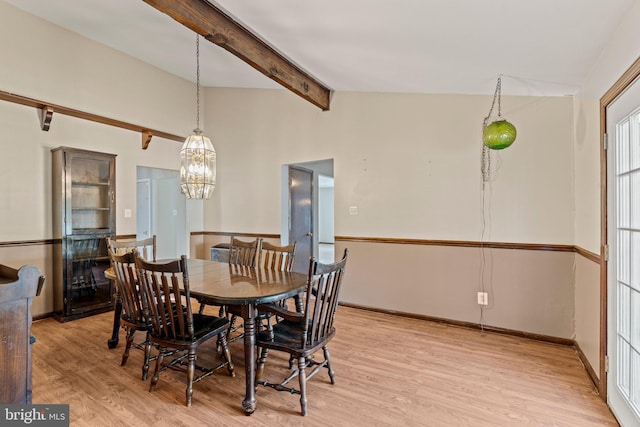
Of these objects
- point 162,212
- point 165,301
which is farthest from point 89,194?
point 165,301

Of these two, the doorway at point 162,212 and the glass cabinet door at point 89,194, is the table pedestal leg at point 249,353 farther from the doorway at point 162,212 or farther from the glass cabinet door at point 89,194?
the doorway at point 162,212

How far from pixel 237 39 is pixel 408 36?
4.77 ft

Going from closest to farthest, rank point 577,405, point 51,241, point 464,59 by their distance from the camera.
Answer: point 577,405 → point 464,59 → point 51,241

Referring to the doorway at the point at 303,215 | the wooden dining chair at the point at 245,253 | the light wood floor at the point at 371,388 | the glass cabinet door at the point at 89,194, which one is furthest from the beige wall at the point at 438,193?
the glass cabinet door at the point at 89,194

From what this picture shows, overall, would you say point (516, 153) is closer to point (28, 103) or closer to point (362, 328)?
point (362, 328)

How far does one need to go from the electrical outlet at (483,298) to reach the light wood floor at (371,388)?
1.16 feet

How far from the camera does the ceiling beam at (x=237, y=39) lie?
8.05 ft

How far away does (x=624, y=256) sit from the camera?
76.4 inches

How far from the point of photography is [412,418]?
198 centimetres

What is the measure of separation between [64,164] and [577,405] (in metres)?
4.99

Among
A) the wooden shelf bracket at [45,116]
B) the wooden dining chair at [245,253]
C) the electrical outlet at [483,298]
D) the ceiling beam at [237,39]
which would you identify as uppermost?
the ceiling beam at [237,39]

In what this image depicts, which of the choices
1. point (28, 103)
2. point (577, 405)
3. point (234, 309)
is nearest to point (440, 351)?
point (577, 405)

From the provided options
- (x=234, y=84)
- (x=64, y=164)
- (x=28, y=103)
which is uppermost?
(x=234, y=84)

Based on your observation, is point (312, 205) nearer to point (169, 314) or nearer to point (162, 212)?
point (162, 212)
